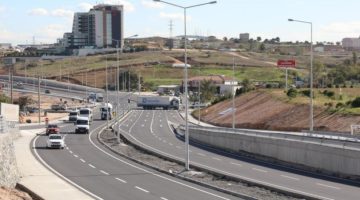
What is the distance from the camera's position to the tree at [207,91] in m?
152

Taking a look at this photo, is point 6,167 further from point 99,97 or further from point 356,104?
point 99,97

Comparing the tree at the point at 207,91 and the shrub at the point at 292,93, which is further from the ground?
the shrub at the point at 292,93

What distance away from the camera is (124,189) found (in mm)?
33562

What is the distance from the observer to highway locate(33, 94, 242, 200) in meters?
31.5

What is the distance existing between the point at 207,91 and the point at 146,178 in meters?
116

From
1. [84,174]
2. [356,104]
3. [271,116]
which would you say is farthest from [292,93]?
[84,174]

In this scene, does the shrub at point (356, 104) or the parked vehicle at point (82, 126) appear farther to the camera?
the parked vehicle at point (82, 126)

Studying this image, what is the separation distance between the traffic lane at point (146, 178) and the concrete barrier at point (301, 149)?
819 centimetres

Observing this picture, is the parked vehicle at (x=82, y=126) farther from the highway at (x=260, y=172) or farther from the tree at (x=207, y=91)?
the tree at (x=207, y=91)

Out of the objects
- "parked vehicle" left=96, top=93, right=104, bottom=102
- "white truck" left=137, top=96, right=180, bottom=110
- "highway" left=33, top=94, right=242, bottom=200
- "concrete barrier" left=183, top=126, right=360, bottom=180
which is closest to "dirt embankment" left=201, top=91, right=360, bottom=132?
"concrete barrier" left=183, top=126, right=360, bottom=180

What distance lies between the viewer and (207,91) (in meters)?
Answer: 154

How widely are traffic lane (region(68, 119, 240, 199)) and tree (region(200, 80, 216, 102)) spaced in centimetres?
9767

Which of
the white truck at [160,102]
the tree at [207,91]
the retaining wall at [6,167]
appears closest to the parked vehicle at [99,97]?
the white truck at [160,102]

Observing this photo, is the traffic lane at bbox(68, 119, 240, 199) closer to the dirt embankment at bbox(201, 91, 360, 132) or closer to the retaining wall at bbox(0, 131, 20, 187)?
the retaining wall at bbox(0, 131, 20, 187)
